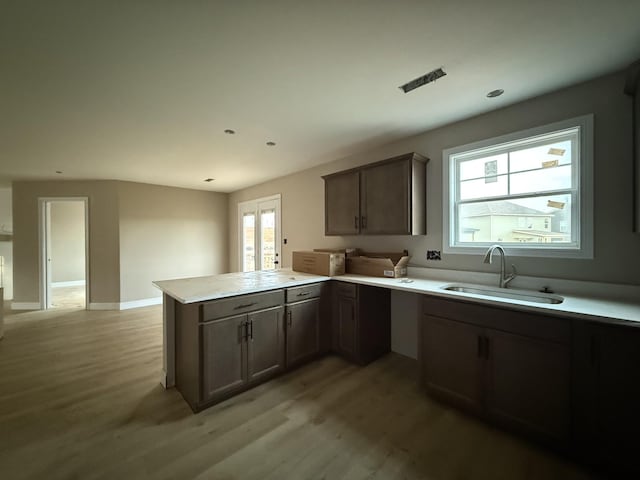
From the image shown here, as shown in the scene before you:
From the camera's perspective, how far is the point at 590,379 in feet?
4.80

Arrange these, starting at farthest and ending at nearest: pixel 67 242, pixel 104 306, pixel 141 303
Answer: pixel 67 242, pixel 141 303, pixel 104 306

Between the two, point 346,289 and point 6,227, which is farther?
point 6,227

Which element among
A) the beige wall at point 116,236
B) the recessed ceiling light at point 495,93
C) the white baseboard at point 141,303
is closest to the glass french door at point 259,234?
the beige wall at point 116,236

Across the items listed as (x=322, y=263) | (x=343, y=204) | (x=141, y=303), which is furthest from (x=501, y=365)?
(x=141, y=303)

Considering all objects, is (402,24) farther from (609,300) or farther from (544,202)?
(609,300)

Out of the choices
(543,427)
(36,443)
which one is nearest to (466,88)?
(543,427)

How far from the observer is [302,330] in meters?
2.67

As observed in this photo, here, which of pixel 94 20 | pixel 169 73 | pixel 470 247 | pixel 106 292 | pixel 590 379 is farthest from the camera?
pixel 106 292

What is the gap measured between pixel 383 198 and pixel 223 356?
2.14 metres

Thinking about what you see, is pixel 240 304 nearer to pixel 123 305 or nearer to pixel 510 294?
pixel 510 294

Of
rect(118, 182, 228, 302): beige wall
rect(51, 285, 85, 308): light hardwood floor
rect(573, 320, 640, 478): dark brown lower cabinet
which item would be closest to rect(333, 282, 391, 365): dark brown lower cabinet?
rect(573, 320, 640, 478): dark brown lower cabinet

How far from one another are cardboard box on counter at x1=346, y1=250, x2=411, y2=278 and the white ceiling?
4.48 feet

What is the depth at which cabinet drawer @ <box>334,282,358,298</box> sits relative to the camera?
2.73 metres

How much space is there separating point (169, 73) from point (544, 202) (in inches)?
120
